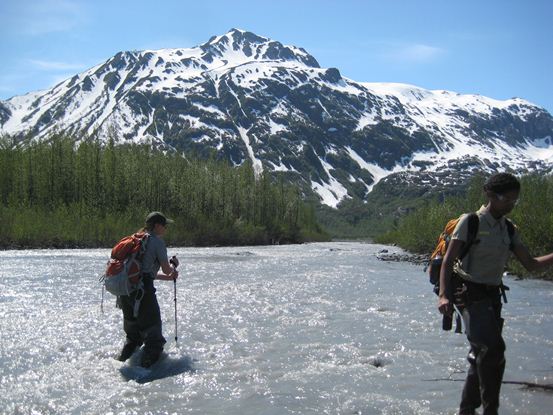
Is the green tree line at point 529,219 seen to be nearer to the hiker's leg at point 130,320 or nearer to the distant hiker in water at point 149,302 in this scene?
the distant hiker in water at point 149,302

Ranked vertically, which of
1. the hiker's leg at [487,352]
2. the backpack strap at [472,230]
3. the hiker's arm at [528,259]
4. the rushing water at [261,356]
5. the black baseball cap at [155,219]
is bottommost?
the rushing water at [261,356]

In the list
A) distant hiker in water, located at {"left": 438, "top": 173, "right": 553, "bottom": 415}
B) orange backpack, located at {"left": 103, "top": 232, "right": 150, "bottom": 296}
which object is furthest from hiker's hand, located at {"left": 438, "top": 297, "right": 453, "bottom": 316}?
orange backpack, located at {"left": 103, "top": 232, "right": 150, "bottom": 296}

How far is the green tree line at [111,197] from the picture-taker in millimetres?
63312

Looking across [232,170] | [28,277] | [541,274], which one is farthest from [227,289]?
[232,170]

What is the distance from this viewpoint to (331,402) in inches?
339

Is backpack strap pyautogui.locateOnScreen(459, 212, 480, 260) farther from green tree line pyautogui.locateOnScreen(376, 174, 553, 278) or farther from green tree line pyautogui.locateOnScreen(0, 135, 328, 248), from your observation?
green tree line pyautogui.locateOnScreen(0, 135, 328, 248)

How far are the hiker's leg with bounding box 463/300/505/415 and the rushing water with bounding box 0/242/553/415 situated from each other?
4.51 ft

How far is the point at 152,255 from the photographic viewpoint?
36.0 ft

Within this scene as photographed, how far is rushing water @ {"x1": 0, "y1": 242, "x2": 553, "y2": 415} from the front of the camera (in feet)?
28.2

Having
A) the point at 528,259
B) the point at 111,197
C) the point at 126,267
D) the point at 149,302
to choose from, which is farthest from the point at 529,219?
the point at 111,197

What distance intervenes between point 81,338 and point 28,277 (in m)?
15.8

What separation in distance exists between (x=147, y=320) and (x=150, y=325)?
12cm

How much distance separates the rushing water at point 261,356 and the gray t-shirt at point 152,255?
6.63 ft

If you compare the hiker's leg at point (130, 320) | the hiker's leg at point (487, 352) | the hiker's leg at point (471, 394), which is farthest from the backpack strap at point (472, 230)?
the hiker's leg at point (130, 320)
